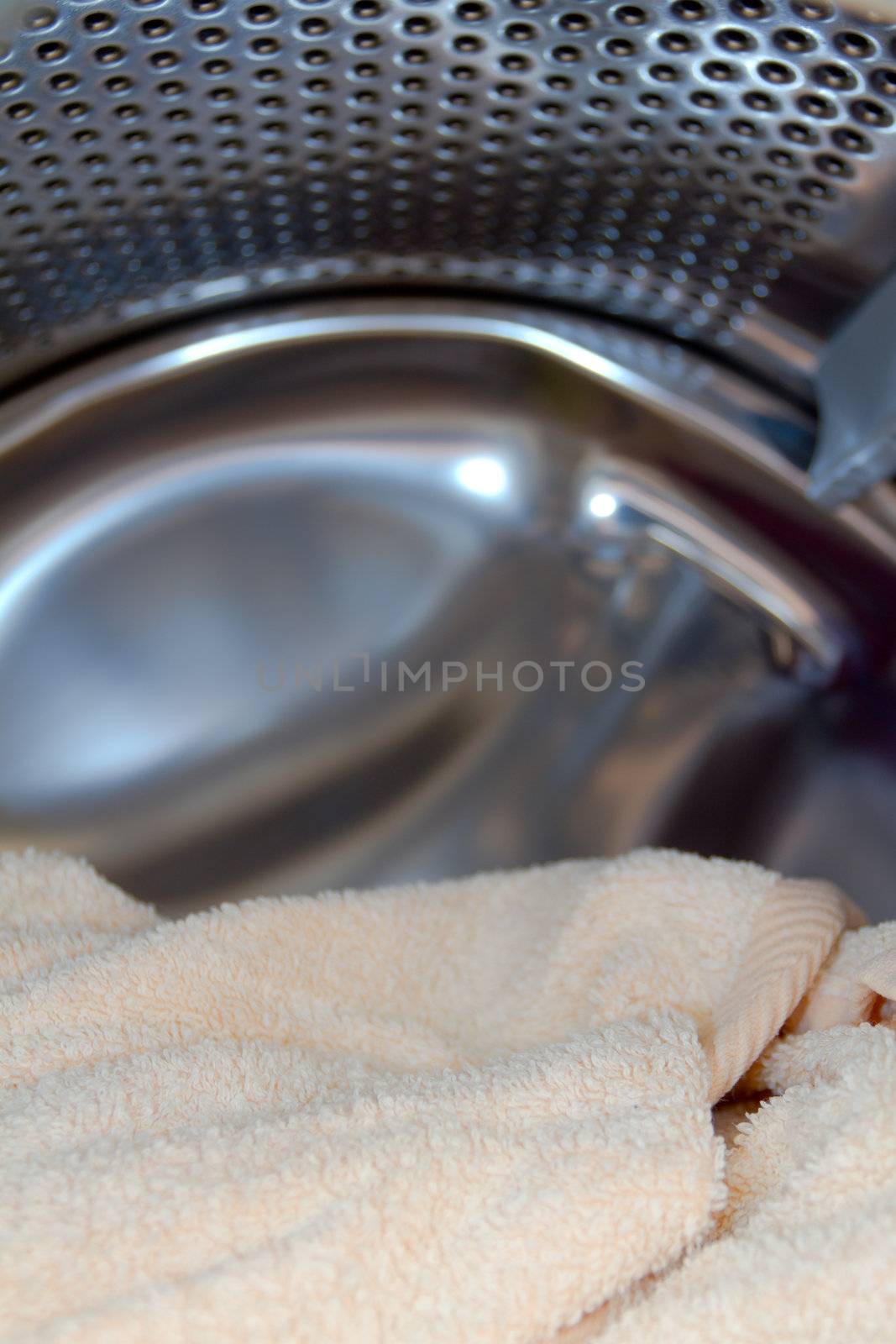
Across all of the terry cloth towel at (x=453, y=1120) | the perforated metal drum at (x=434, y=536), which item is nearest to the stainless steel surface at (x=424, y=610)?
the perforated metal drum at (x=434, y=536)

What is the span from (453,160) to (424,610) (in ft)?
0.67

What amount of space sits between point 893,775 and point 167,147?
41 cm

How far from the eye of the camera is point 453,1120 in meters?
0.37

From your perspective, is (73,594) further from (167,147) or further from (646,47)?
(646,47)

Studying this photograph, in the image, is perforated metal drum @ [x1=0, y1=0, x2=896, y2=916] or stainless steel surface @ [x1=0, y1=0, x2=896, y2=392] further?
perforated metal drum @ [x1=0, y1=0, x2=896, y2=916]

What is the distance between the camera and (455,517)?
2.02 feet

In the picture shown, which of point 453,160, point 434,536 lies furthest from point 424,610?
point 453,160

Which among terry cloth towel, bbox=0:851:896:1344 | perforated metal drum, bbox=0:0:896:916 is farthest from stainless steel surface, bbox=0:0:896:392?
terry cloth towel, bbox=0:851:896:1344

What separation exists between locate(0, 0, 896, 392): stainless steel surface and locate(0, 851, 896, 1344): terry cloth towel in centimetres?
24

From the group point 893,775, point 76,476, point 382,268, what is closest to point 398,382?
point 382,268

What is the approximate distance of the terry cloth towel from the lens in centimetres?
33

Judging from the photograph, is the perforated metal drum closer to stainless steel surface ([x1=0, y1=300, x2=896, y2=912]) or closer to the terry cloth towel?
stainless steel surface ([x1=0, y1=300, x2=896, y2=912])

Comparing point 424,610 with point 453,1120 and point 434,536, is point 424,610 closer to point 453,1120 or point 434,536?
point 434,536

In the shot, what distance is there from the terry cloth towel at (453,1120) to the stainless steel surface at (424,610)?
4.1 inches
